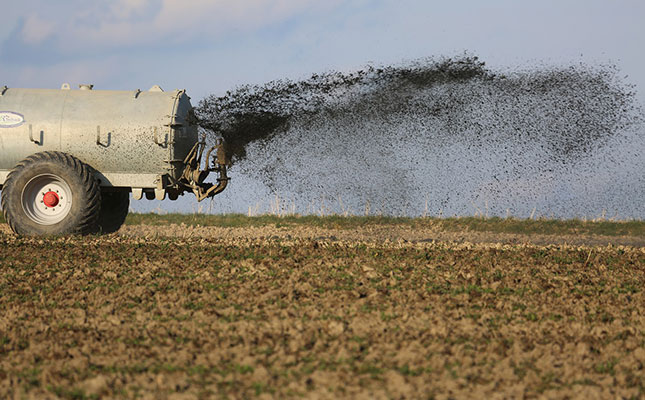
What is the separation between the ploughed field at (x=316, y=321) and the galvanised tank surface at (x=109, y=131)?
2.01 meters

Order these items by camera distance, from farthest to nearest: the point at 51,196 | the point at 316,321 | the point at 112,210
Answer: the point at 112,210 → the point at 51,196 → the point at 316,321

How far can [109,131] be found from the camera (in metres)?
13.5

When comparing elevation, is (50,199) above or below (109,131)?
below

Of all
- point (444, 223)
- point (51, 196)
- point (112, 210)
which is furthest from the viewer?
point (444, 223)

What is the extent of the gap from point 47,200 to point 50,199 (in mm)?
68

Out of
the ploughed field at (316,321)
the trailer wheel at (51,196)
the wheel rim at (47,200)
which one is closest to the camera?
the ploughed field at (316,321)

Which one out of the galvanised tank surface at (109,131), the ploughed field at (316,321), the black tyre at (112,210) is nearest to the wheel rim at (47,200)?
the galvanised tank surface at (109,131)

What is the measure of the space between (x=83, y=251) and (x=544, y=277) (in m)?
6.98

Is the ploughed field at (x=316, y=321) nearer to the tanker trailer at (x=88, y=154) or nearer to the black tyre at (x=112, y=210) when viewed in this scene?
the tanker trailer at (x=88, y=154)

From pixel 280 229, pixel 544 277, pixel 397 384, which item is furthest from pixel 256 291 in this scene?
pixel 280 229

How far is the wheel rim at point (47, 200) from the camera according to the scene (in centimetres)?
1344

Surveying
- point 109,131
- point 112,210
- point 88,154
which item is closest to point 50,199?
point 88,154

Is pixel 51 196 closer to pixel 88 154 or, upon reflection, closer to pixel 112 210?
pixel 88 154

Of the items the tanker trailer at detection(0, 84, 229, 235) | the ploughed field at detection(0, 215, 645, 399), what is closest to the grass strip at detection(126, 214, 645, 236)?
the tanker trailer at detection(0, 84, 229, 235)
